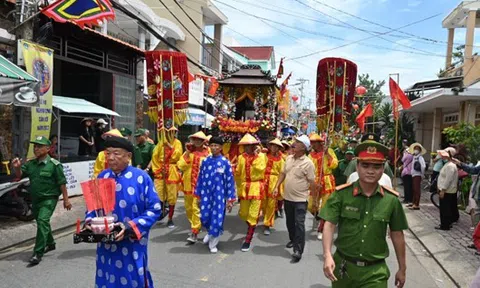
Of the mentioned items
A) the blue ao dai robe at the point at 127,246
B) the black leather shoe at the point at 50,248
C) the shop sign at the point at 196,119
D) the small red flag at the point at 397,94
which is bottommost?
the black leather shoe at the point at 50,248

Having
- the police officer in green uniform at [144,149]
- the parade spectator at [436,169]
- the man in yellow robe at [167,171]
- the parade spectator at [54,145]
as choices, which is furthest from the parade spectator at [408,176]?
the parade spectator at [54,145]

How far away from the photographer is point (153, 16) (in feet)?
60.0

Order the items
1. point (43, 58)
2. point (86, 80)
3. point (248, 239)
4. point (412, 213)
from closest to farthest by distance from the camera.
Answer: point (248, 239) < point (43, 58) < point (412, 213) < point (86, 80)

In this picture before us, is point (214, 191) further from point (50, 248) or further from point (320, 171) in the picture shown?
point (50, 248)

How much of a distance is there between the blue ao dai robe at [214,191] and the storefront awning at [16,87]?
3125mm

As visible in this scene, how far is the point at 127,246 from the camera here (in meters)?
3.02

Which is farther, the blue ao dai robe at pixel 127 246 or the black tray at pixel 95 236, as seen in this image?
the blue ao dai robe at pixel 127 246

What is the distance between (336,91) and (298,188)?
103 inches

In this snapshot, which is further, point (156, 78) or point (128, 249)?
point (156, 78)

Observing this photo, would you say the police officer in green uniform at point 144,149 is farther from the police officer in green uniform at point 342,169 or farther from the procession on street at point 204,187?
the police officer in green uniform at point 342,169

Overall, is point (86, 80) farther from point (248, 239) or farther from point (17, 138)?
point (248, 239)

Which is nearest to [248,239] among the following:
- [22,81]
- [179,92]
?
[179,92]

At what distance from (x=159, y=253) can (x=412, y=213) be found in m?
6.72

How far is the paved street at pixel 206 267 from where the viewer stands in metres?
4.71
